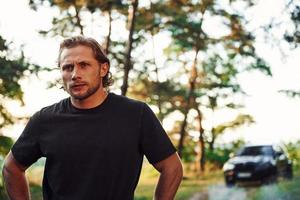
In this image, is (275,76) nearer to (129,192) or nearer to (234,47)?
(234,47)

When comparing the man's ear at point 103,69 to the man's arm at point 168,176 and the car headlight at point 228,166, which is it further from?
the car headlight at point 228,166

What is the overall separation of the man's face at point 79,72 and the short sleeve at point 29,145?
0.55 feet

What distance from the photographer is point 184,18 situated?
1262 cm

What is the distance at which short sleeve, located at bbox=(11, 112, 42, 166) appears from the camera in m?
1.67

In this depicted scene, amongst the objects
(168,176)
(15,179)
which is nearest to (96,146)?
(168,176)

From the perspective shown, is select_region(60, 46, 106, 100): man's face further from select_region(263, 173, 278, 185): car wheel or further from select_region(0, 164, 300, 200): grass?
select_region(263, 173, 278, 185): car wheel

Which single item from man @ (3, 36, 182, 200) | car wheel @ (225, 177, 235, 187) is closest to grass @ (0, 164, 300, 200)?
car wheel @ (225, 177, 235, 187)

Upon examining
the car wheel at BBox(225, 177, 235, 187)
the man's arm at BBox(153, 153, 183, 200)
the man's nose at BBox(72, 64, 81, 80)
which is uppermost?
the man's nose at BBox(72, 64, 81, 80)

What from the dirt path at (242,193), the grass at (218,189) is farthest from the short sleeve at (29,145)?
the dirt path at (242,193)

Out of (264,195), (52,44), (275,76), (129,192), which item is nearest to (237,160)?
(264,195)

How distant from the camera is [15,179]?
1.74 meters

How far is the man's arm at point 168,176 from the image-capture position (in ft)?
5.40

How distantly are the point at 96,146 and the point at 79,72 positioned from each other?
10.0 inches

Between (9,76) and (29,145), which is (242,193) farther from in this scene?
(29,145)
